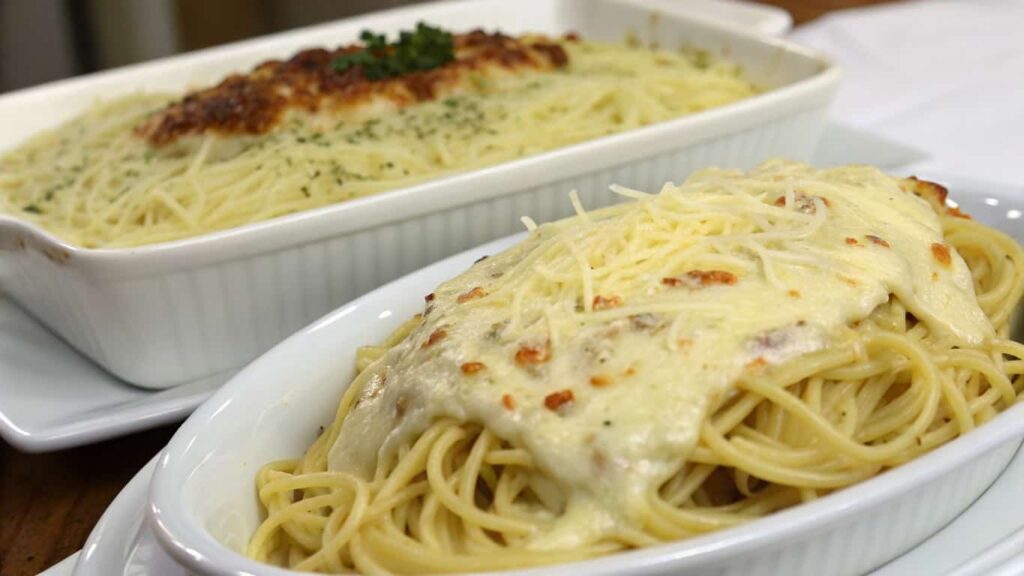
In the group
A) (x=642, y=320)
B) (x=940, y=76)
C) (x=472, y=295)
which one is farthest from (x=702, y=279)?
(x=940, y=76)

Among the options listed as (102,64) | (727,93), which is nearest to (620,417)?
(727,93)

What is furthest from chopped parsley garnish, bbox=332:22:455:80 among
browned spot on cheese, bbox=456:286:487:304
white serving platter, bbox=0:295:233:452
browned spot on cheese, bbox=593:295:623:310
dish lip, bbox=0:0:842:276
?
browned spot on cheese, bbox=593:295:623:310

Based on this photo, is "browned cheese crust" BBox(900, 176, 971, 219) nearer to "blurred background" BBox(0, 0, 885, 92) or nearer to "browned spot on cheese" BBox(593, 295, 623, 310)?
"browned spot on cheese" BBox(593, 295, 623, 310)

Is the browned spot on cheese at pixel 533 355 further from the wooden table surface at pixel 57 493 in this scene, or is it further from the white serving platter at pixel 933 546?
the wooden table surface at pixel 57 493

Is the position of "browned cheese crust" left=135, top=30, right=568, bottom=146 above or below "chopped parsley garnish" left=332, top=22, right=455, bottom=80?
below

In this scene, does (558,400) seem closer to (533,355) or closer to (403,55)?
(533,355)
